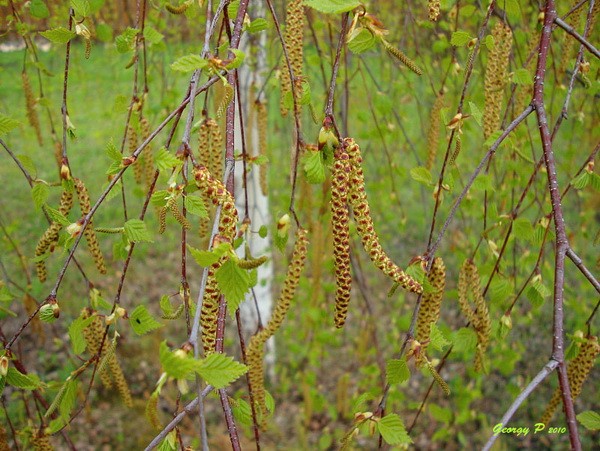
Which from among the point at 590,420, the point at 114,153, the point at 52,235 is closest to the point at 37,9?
the point at 52,235

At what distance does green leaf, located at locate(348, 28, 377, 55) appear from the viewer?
721 mm

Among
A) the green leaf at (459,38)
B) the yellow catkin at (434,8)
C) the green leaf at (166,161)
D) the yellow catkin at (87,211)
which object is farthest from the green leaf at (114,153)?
the green leaf at (459,38)

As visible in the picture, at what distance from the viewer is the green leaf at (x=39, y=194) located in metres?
1.09

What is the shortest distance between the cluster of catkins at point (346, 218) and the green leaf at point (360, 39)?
0.13m

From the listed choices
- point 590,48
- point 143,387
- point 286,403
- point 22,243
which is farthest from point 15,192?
point 590,48

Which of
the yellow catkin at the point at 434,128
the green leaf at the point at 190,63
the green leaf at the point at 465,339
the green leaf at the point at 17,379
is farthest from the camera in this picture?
the yellow catkin at the point at 434,128

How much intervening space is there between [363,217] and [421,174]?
38 cm

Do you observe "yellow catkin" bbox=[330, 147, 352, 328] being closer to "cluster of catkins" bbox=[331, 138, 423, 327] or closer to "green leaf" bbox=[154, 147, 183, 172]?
"cluster of catkins" bbox=[331, 138, 423, 327]

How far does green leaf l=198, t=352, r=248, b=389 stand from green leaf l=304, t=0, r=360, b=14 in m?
0.42

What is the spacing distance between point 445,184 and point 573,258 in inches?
17.7

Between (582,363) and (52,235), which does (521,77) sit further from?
(52,235)

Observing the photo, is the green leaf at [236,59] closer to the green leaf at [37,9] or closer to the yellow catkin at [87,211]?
the yellow catkin at [87,211]

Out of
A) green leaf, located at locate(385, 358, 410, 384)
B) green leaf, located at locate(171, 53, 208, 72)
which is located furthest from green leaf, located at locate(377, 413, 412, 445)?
green leaf, located at locate(171, 53, 208, 72)

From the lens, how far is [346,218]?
77cm
